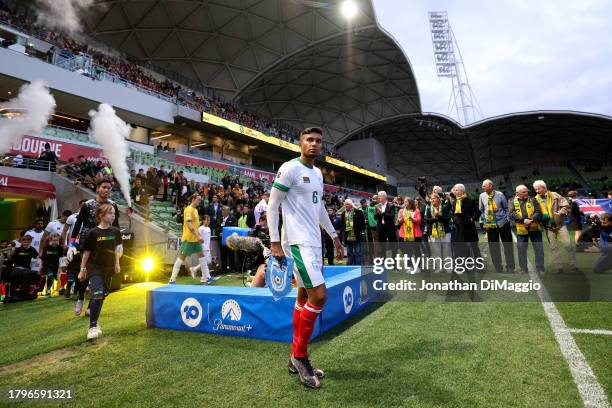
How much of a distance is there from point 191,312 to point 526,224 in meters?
6.89

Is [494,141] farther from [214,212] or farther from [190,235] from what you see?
[190,235]

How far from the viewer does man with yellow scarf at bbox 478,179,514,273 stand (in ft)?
24.6

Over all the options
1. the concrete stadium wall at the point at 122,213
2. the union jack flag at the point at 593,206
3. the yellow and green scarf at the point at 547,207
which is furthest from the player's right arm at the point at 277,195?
the union jack flag at the point at 593,206

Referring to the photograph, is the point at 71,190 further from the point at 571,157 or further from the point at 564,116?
the point at 571,157

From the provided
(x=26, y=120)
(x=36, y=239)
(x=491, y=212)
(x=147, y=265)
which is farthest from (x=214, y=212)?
(x=491, y=212)

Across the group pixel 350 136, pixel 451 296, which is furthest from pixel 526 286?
pixel 350 136

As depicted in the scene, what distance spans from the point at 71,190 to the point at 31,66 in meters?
9.49

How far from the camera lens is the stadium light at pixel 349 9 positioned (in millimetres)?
28891

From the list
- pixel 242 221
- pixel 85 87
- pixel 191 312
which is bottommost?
pixel 191 312

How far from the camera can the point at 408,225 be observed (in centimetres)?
872

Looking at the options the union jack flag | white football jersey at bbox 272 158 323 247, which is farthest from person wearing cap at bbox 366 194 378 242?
the union jack flag

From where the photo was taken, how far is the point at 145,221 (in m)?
11.0

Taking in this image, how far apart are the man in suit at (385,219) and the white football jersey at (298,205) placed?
6.10 metres

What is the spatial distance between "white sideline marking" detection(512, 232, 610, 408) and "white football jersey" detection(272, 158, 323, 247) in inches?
90.8
